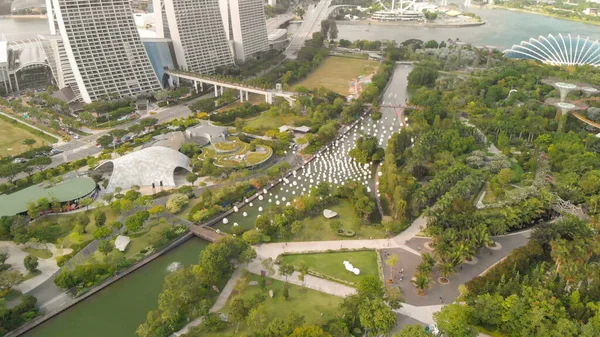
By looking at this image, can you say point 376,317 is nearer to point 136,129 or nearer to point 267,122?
point 267,122

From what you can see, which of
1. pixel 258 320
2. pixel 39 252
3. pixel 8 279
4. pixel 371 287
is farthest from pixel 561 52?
pixel 8 279

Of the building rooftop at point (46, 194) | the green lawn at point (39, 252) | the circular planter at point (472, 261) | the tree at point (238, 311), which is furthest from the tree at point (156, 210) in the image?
the circular planter at point (472, 261)

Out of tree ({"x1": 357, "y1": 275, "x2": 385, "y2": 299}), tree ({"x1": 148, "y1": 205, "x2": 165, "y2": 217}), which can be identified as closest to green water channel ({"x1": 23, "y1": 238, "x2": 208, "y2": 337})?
tree ({"x1": 148, "y1": 205, "x2": 165, "y2": 217})

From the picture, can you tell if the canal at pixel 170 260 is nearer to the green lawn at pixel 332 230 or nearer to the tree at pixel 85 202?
the green lawn at pixel 332 230

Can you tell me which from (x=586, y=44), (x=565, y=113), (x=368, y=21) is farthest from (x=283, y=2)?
(x=565, y=113)

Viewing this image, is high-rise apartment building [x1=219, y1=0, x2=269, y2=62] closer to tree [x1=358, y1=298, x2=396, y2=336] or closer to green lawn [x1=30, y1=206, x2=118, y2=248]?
green lawn [x1=30, y1=206, x2=118, y2=248]

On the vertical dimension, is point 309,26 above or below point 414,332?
above
